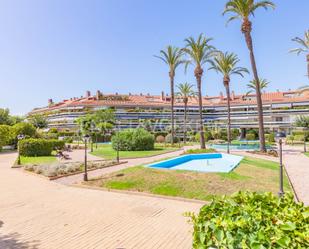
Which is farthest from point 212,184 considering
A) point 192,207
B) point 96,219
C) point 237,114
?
point 237,114

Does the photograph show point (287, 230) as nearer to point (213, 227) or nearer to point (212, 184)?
point (213, 227)

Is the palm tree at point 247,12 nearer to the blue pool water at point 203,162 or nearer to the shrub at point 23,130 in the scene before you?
the blue pool water at point 203,162

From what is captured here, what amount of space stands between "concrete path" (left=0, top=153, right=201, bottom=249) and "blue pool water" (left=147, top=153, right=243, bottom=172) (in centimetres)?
868

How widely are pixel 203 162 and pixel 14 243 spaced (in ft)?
60.7

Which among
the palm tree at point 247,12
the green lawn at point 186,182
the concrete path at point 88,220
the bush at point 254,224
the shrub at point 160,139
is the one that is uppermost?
the palm tree at point 247,12

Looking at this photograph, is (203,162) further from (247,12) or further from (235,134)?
(235,134)

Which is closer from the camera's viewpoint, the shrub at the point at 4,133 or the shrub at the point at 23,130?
the shrub at the point at 4,133

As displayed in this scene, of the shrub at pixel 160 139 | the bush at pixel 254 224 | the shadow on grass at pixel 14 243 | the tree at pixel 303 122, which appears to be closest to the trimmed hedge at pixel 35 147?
the shadow on grass at pixel 14 243

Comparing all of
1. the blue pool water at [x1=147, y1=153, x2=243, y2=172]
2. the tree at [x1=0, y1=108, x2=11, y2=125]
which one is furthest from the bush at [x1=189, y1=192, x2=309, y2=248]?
the tree at [x1=0, y1=108, x2=11, y2=125]

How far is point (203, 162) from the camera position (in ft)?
74.5

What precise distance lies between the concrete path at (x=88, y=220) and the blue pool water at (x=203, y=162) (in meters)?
8.68

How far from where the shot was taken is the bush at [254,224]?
2.91 meters

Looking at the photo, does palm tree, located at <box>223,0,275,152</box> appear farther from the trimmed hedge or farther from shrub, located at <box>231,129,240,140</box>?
shrub, located at <box>231,129,240,140</box>

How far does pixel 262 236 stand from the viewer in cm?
295
